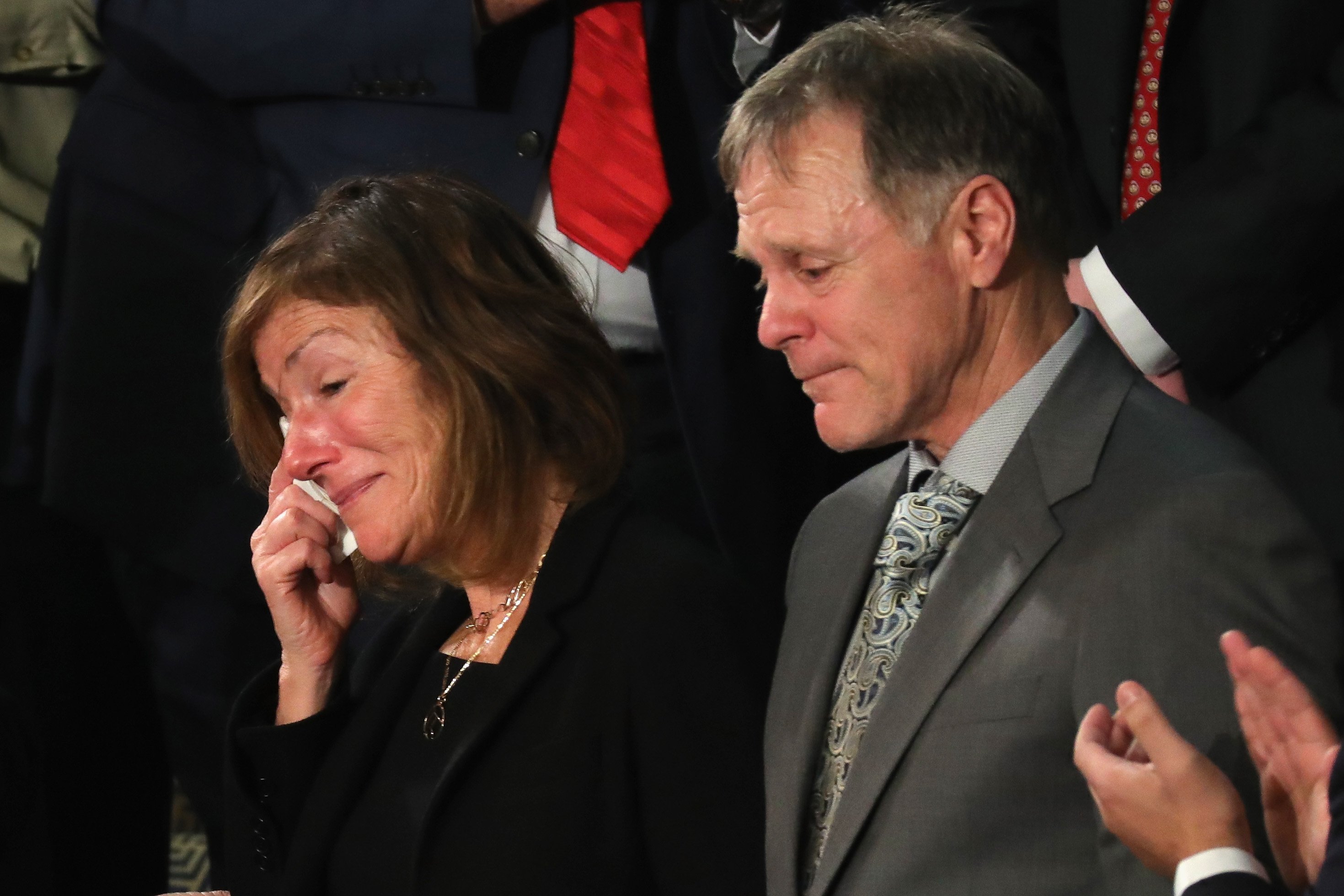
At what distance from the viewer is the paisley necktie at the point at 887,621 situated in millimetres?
1753

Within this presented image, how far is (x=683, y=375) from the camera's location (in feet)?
7.91

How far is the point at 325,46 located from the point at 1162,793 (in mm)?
1645

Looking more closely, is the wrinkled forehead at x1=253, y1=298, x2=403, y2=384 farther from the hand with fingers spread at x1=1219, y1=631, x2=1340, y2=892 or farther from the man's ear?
the hand with fingers spread at x1=1219, y1=631, x2=1340, y2=892

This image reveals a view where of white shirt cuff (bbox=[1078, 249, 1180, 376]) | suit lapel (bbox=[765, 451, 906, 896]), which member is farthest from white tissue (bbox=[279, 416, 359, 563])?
white shirt cuff (bbox=[1078, 249, 1180, 376])

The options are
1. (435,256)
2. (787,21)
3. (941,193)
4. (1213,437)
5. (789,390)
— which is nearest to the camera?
(1213,437)

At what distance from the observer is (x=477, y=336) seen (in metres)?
2.02

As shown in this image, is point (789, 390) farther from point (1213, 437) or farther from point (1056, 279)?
point (1213, 437)

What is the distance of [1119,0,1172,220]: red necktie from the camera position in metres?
2.12

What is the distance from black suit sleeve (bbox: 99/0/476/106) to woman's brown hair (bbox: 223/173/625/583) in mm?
322

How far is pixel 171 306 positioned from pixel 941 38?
4.44 ft

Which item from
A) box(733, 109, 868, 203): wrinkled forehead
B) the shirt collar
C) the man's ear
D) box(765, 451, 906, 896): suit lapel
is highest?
box(733, 109, 868, 203): wrinkled forehead

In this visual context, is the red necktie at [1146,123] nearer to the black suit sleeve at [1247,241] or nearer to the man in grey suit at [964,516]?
the black suit sleeve at [1247,241]

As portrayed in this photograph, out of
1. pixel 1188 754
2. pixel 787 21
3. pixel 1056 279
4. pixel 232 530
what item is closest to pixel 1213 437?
pixel 1056 279

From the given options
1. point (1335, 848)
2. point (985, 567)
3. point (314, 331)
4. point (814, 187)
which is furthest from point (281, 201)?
point (1335, 848)
